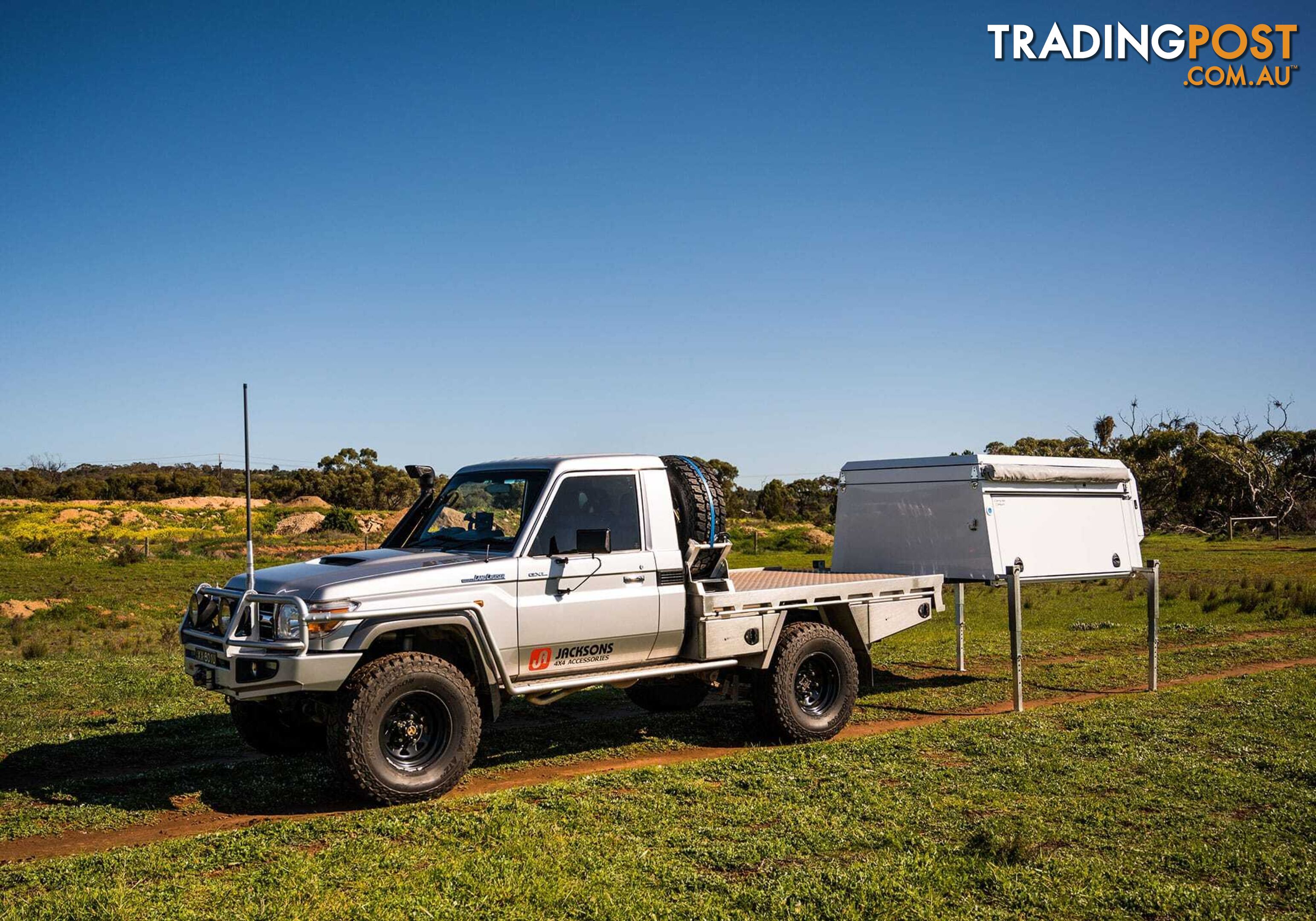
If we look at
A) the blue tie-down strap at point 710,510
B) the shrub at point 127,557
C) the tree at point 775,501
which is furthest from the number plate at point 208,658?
the tree at point 775,501

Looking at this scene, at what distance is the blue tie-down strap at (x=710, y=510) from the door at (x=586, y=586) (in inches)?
23.1

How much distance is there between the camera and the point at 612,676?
8672 mm

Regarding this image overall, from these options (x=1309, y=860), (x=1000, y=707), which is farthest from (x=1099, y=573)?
(x=1309, y=860)

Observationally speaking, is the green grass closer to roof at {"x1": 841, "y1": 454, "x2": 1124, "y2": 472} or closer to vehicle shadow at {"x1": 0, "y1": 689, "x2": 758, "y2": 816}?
vehicle shadow at {"x1": 0, "y1": 689, "x2": 758, "y2": 816}

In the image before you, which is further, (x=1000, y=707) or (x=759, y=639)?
(x=1000, y=707)

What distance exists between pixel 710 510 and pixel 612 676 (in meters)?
1.67

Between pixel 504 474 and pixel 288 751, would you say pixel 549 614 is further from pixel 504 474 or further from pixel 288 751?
pixel 288 751

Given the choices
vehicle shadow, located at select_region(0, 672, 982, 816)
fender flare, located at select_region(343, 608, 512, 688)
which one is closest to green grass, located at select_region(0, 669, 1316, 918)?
vehicle shadow, located at select_region(0, 672, 982, 816)

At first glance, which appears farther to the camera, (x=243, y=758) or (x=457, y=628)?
(x=243, y=758)

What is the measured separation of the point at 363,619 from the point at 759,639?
3.64m

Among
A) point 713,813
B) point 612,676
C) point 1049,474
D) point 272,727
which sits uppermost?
point 1049,474

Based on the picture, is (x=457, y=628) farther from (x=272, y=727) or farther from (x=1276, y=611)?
(x=1276, y=611)

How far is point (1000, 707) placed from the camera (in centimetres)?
1159

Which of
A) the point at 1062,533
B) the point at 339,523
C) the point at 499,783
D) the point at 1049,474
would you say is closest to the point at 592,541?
the point at 499,783
